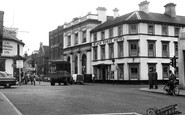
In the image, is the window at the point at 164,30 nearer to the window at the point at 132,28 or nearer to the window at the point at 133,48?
the window at the point at 132,28

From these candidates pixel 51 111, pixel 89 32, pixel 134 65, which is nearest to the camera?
pixel 51 111

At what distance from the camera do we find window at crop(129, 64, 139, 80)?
42.0m

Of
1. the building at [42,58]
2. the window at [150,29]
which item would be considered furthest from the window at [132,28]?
the building at [42,58]

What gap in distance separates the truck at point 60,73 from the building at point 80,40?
1732 cm

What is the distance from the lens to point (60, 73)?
35094 millimetres

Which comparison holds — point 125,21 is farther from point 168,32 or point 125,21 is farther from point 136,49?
point 168,32

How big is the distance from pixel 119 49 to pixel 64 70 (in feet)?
40.4

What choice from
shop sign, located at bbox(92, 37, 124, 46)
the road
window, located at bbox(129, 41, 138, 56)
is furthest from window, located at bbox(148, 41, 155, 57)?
the road

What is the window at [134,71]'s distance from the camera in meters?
42.0

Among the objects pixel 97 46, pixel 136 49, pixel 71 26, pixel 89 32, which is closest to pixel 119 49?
pixel 136 49

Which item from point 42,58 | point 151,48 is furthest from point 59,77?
point 42,58

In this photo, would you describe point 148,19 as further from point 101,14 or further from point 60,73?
point 60,73

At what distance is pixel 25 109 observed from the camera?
11211mm

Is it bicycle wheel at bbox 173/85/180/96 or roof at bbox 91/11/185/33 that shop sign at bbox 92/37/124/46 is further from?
bicycle wheel at bbox 173/85/180/96
